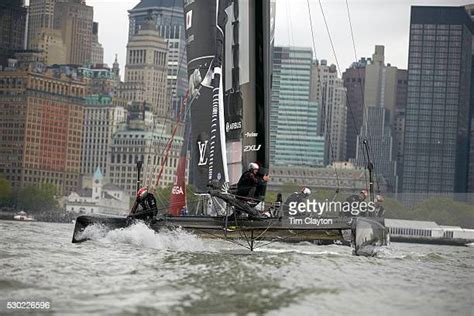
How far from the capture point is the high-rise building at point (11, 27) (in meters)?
168

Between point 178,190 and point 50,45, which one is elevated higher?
point 50,45

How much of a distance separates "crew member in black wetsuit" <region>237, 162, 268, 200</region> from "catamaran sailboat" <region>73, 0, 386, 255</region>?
0.75 feet

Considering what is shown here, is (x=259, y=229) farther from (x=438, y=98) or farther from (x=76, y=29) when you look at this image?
(x=76, y=29)

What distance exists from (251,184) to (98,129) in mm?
149216

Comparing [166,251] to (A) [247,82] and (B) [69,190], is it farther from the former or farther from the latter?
(B) [69,190]

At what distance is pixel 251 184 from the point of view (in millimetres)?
21594

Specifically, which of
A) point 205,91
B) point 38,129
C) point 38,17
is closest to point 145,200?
point 205,91

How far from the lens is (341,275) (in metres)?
16.0

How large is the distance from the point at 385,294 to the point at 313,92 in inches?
5929

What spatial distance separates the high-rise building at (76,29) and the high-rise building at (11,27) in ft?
38.9

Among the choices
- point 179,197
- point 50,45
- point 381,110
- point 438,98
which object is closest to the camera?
point 179,197

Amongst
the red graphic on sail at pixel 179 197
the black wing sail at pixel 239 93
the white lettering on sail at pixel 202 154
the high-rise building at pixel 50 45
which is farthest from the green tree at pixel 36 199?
the black wing sail at pixel 239 93

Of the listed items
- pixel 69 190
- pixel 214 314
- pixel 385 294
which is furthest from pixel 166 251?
pixel 69 190

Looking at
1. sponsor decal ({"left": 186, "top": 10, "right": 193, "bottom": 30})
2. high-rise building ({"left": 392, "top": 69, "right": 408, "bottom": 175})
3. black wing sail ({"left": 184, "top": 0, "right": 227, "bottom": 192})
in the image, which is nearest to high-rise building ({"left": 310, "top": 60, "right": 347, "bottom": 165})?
high-rise building ({"left": 392, "top": 69, "right": 408, "bottom": 175})
